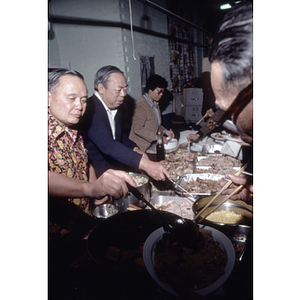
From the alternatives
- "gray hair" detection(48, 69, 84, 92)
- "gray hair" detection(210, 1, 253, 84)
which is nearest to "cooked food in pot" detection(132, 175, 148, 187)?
"gray hair" detection(48, 69, 84, 92)

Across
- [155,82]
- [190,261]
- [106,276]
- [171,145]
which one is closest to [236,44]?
[190,261]

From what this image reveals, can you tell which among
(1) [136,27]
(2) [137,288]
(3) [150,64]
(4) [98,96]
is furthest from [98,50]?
(2) [137,288]

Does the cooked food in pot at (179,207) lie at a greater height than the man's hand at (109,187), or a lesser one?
lesser

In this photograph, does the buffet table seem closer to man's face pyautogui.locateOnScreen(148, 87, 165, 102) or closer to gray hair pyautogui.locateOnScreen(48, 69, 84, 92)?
gray hair pyautogui.locateOnScreen(48, 69, 84, 92)

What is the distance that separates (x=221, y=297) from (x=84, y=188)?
0.87 m

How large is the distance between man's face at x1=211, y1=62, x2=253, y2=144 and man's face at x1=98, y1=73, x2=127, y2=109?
173cm

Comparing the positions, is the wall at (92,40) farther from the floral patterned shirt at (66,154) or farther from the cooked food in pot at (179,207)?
the cooked food in pot at (179,207)

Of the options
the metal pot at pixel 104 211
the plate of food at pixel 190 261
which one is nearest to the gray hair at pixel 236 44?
the plate of food at pixel 190 261

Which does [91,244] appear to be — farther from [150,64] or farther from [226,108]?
[150,64]

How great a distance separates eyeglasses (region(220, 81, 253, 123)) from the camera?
1.82ft

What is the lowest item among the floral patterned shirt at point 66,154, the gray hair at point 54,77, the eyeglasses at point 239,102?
the floral patterned shirt at point 66,154

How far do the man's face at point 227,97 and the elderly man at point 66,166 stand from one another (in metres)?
0.75

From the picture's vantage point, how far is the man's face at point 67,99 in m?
1.24

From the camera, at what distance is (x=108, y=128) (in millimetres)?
2205
